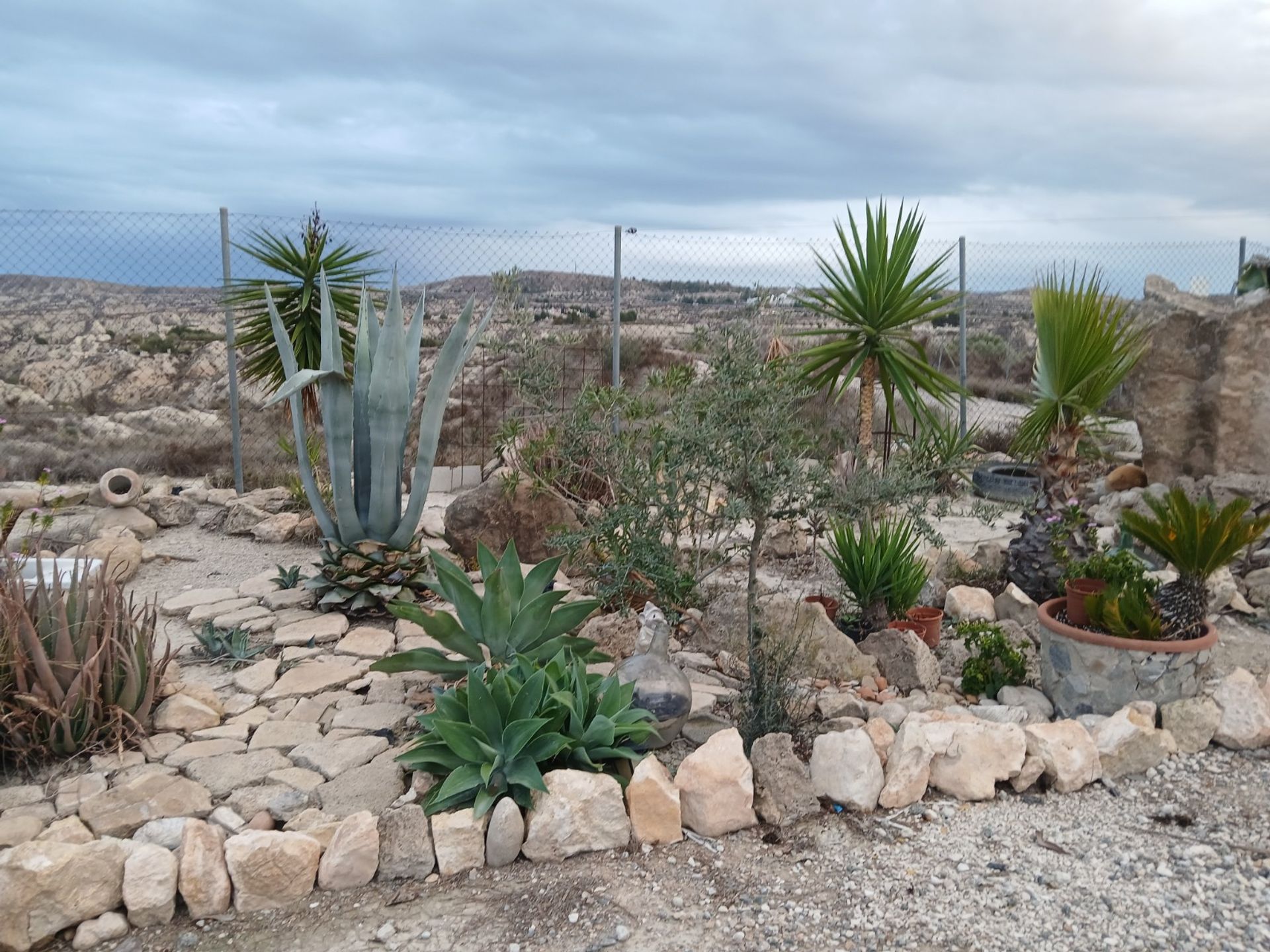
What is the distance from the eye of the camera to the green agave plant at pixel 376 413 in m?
4.61

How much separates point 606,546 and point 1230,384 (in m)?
5.22

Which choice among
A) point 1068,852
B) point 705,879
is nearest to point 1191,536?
point 1068,852

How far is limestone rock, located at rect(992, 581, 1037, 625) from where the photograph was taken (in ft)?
15.6

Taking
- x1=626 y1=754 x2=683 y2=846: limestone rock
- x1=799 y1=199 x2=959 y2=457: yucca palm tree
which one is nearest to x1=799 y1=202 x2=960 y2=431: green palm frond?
x1=799 y1=199 x2=959 y2=457: yucca palm tree

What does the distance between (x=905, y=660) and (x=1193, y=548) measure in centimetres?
116

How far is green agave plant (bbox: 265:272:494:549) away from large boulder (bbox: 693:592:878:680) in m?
1.56

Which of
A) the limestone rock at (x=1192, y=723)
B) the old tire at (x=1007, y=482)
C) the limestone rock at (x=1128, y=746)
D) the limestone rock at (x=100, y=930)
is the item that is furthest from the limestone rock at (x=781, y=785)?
the old tire at (x=1007, y=482)

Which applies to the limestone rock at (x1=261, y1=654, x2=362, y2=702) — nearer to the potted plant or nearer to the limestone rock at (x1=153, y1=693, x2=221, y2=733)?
the limestone rock at (x1=153, y1=693, x2=221, y2=733)

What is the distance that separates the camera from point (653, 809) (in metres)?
2.84

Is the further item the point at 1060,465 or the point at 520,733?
the point at 1060,465

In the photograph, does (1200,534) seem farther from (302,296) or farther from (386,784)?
(302,296)

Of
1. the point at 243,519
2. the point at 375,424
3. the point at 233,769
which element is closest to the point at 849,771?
the point at 233,769

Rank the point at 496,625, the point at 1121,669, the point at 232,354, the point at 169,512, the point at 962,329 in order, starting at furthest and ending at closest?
the point at 962,329 < the point at 232,354 < the point at 169,512 < the point at 1121,669 < the point at 496,625

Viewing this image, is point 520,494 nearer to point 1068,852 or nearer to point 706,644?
point 706,644
